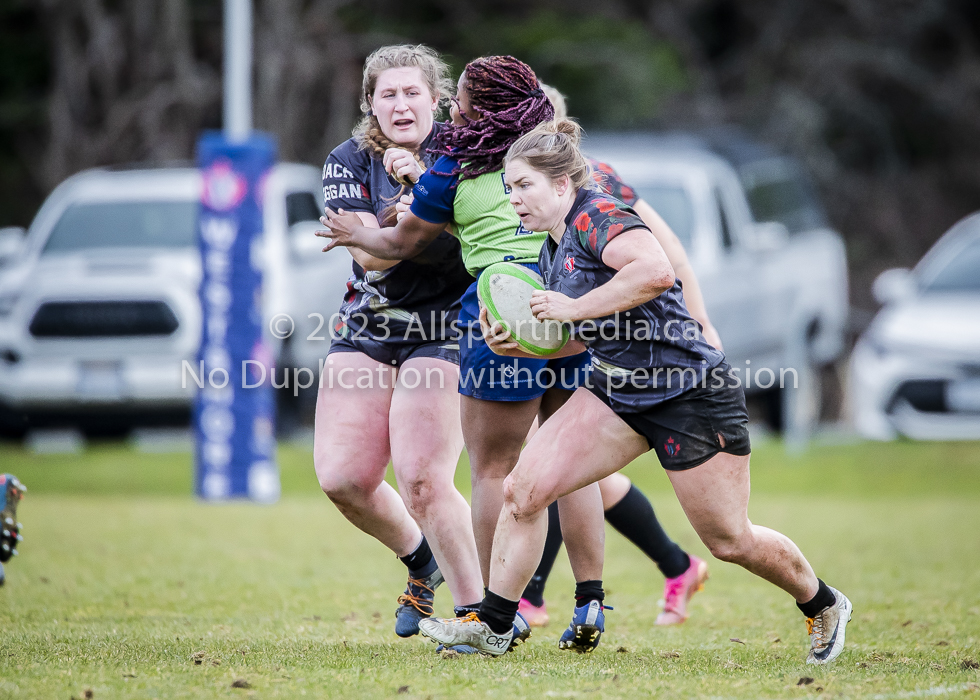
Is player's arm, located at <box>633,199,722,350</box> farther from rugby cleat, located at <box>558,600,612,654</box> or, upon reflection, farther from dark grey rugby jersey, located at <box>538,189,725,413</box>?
rugby cleat, located at <box>558,600,612,654</box>

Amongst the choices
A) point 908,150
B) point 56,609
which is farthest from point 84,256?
point 908,150

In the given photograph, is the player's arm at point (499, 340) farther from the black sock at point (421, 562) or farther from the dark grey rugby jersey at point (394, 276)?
the black sock at point (421, 562)

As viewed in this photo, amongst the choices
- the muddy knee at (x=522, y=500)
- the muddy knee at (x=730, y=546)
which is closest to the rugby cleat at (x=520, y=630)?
the muddy knee at (x=522, y=500)

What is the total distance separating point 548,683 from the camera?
159 inches

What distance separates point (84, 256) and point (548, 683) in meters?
8.63

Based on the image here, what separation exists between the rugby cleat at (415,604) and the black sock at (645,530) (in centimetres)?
87

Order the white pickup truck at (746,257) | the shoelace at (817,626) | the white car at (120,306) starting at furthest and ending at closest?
the white pickup truck at (746,257), the white car at (120,306), the shoelace at (817,626)

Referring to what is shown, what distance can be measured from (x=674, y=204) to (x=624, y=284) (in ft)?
26.3

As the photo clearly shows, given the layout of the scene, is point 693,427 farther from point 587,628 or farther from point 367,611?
point 367,611

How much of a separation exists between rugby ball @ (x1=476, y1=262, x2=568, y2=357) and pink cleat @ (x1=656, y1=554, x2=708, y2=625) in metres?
1.71

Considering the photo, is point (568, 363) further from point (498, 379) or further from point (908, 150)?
point (908, 150)

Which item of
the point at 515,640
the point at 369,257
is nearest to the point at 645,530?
the point at 515,640

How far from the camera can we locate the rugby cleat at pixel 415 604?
16.1 ft

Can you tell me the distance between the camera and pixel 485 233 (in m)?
4.48
